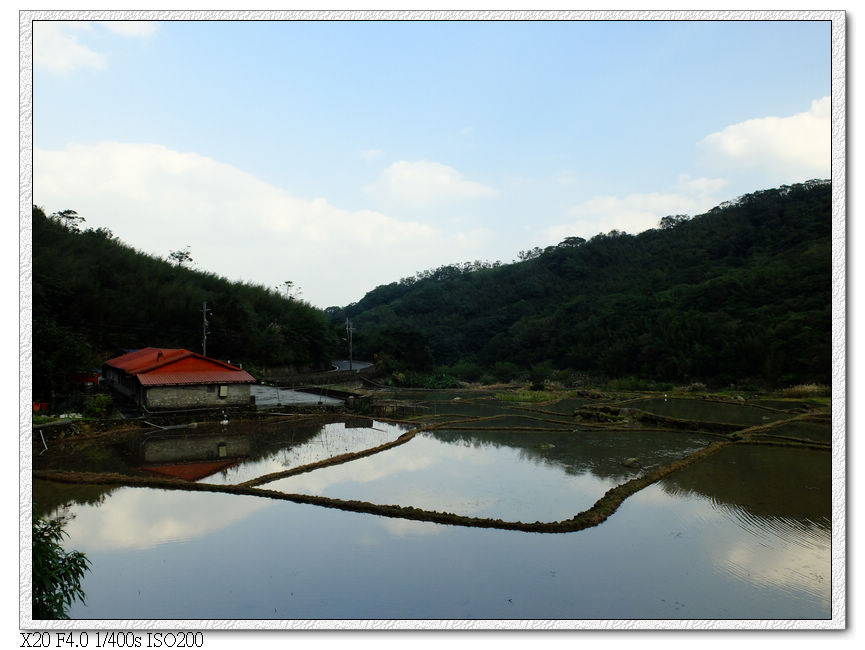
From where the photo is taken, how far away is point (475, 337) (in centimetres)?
4531

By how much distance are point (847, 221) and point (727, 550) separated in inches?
167

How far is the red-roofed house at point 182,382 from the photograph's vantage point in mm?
15609

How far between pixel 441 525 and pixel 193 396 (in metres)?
11.6

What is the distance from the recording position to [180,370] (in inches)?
638

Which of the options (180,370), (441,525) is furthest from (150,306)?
(441,525)

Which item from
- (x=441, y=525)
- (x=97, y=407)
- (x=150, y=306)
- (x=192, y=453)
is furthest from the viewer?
(x=150, y=306)

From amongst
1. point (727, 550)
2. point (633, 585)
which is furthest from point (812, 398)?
point (633, 585)

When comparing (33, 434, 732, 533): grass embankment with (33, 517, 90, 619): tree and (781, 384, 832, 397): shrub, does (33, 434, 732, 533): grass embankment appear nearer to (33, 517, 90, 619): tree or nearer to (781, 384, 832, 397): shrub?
(33, 517, 90, 619): tree

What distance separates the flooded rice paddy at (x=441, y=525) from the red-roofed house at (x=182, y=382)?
220 cm

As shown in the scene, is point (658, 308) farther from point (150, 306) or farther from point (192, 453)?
point (150, 306)

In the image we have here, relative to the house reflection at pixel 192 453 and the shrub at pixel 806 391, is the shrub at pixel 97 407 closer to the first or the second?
the house reflection at pixel 192 453

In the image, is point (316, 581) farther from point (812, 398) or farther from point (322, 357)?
point (322, 357)

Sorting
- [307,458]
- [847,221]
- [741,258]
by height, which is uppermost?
[741,258]

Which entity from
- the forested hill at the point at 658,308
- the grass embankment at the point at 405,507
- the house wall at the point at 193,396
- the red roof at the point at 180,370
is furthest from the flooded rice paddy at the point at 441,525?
the forested hill at the point at 658,308
